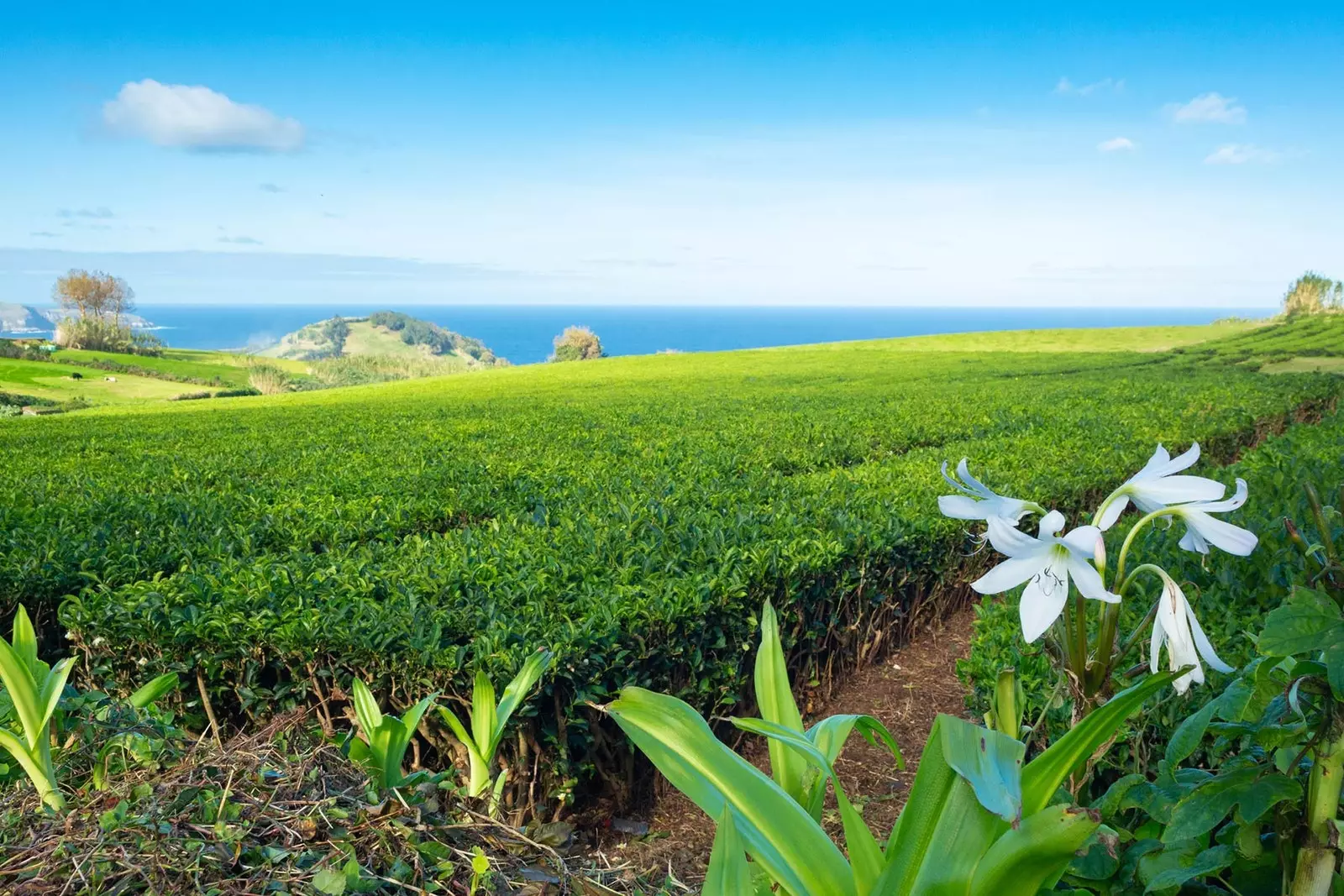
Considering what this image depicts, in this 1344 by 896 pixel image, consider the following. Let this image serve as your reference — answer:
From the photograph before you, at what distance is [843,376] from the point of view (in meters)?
25.0

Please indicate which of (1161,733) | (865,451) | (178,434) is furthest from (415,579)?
(178,434)

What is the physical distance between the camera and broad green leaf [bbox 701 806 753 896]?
4.06ft

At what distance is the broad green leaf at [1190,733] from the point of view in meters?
1.38

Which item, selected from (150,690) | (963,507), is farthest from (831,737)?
(150,690)

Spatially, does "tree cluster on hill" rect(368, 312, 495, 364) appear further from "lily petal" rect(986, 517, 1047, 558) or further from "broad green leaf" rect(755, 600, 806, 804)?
"lily petal" rect(986, 517, 1047, 558)

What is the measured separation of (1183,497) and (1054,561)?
0.21 metres

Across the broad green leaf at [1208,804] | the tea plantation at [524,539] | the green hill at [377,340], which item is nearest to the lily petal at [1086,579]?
the broad green leaf at [1208,804]

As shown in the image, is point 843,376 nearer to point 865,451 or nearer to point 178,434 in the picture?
point 865,451

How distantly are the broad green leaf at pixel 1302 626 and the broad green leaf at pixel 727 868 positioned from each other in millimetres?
769

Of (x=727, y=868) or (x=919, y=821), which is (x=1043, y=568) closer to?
(x=919, y=821)

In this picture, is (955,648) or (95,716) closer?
(95,716)

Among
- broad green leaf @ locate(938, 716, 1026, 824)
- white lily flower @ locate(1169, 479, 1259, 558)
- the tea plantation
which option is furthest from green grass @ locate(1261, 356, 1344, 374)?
broad green leaf @ locate(938, 716, 1026, 824)

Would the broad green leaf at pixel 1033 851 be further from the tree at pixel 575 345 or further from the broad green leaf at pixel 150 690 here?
the tree at pixel 575 345

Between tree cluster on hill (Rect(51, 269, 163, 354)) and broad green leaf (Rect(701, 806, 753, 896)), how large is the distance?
6578 cm
